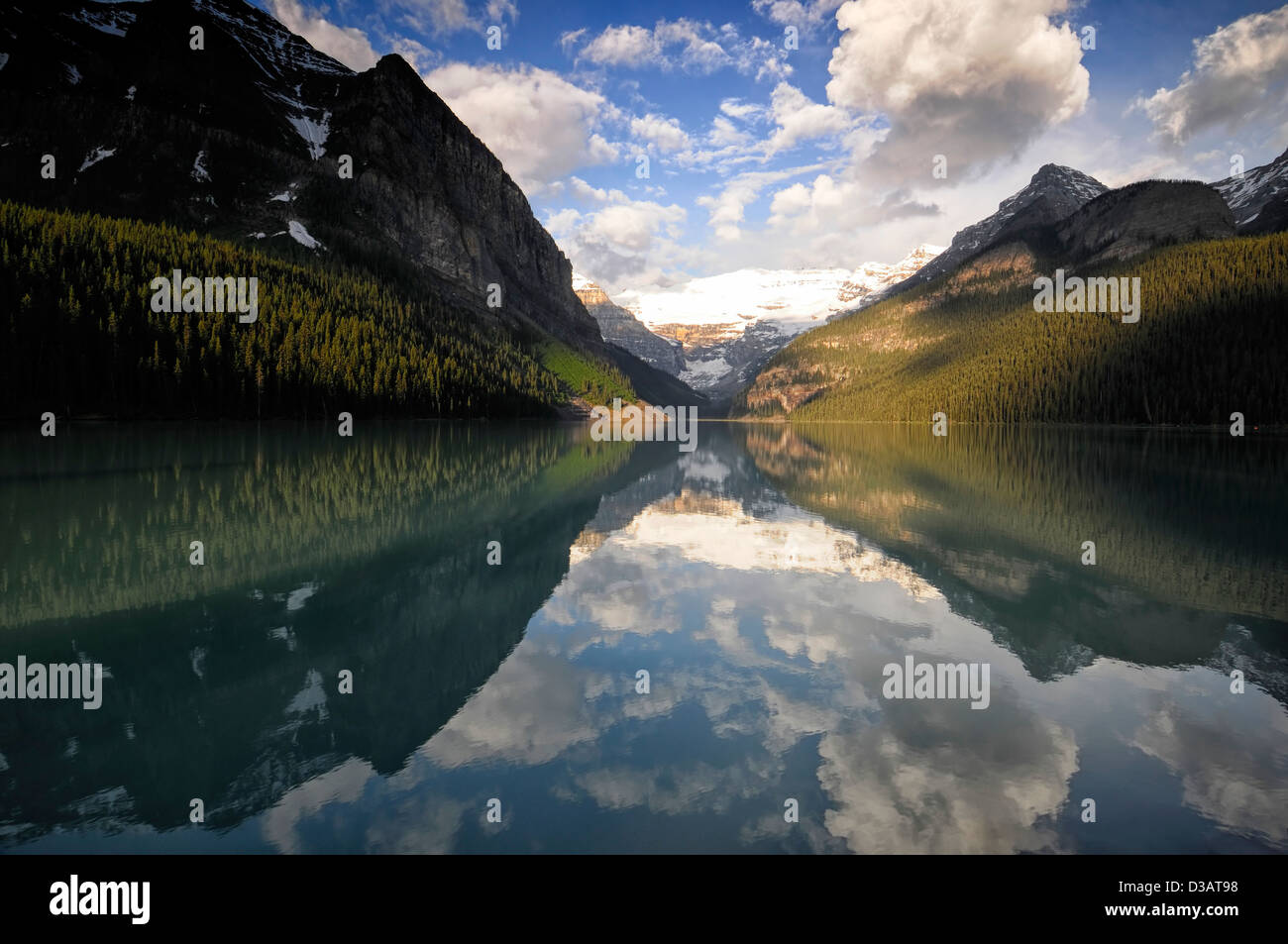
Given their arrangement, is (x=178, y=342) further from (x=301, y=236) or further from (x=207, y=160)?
(x=207, y=160)

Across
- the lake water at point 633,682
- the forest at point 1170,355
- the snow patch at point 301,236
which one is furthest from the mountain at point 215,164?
the lake water at point 633,682

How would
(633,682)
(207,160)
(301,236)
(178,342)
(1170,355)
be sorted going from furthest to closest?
1. (207,160)
2. (301,236)
3. (1170,355)
4. (178,342)
5. (633,682)

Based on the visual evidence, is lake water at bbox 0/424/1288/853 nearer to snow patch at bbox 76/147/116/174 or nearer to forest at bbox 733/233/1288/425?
forest at bbox 733/233/1288/425

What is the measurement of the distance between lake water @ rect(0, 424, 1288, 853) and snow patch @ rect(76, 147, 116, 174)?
612ft

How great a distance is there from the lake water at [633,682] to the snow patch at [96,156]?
186411 millimetres

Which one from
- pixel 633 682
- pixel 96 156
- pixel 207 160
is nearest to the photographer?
pixel 633 682

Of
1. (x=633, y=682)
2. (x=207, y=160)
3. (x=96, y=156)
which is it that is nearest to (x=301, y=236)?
(x=207, y=160)

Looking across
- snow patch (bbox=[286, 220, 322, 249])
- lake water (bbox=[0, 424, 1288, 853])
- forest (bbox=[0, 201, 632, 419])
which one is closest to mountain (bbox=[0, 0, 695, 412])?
snow patch (bbox=[286, 220, 322, 249])

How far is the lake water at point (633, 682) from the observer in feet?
19.5

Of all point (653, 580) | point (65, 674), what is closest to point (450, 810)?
point (65, 674)

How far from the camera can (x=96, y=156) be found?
15250 cm

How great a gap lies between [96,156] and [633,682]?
21473 centimetres

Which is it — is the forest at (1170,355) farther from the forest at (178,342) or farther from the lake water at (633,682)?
the forest at (178,342)

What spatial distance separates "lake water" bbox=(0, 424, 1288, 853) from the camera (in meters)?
5.95
